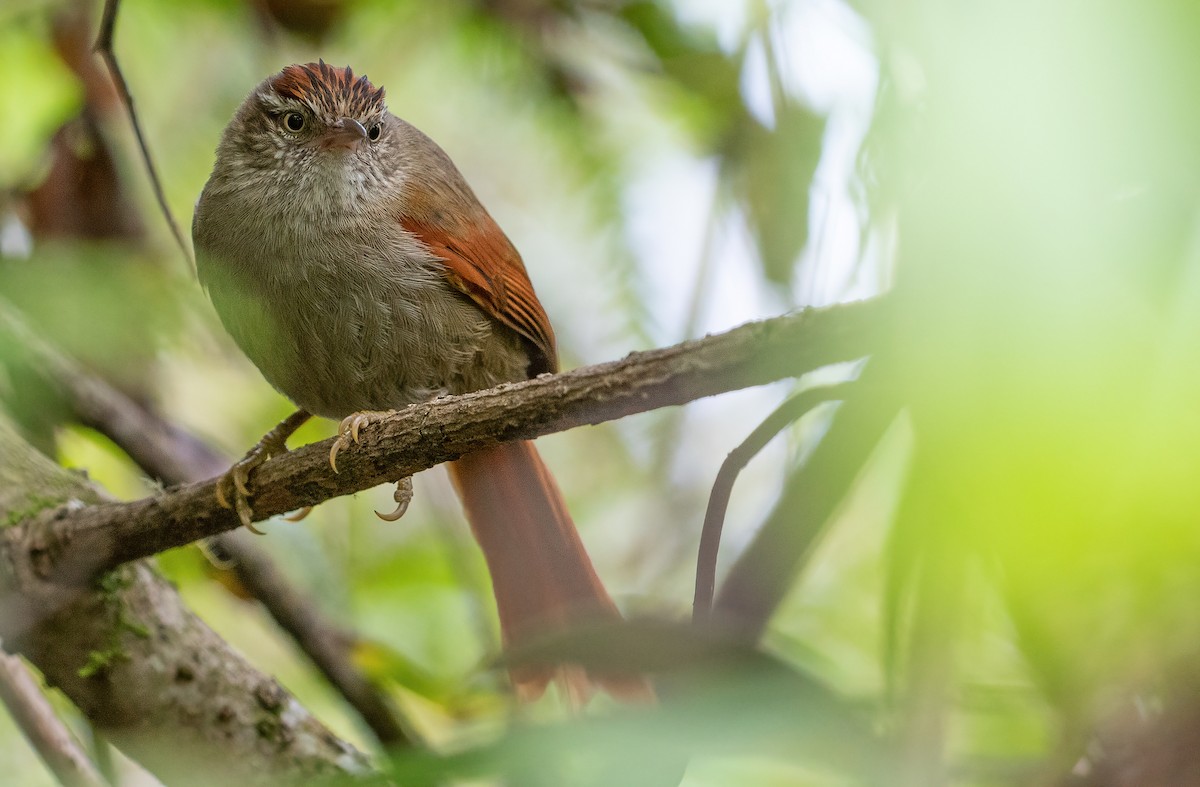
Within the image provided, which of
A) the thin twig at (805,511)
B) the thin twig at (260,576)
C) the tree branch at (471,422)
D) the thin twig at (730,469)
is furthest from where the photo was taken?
the thin twig at (260,576)

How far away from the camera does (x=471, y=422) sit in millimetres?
2131

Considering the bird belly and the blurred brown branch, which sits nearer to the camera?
the blurred brown branch

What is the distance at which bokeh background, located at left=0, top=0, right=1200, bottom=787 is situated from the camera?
684 millimetres

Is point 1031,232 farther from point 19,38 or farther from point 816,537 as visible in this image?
point 19,38

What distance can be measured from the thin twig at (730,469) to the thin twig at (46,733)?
6.06ft

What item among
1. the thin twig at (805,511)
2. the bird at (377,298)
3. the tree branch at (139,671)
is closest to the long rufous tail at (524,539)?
the bird at (377,298)

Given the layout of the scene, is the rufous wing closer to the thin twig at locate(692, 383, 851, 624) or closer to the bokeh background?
the bokeh background

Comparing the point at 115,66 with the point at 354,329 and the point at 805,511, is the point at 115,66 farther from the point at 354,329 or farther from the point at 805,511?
the point at 805,511

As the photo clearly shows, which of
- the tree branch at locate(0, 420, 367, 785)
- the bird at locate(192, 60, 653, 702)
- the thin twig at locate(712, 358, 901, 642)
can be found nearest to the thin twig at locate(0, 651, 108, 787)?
the tree branch at locate(0, 420, 367, 785)

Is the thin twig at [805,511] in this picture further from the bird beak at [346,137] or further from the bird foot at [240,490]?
the bird beak at [346,137]

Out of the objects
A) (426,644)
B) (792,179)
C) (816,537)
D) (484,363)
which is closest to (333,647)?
(426,644)

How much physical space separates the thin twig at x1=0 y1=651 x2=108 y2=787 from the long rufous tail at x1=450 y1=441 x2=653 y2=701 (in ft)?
3.46

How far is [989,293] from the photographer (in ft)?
2.58

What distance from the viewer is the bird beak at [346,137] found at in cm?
335
